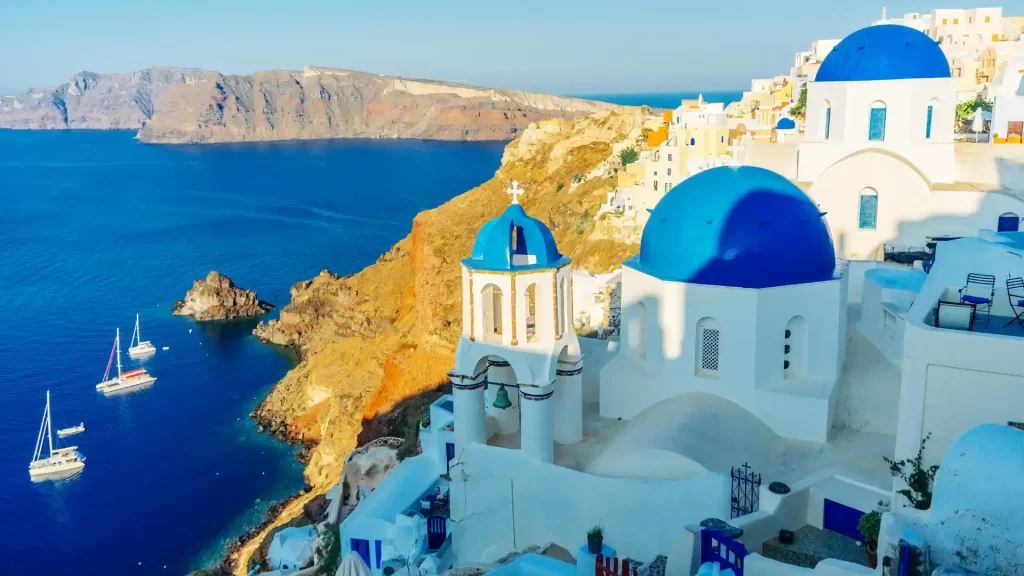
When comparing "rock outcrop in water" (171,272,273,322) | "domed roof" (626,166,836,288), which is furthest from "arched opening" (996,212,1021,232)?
"rock outcrop in water" (171,272,273,322)

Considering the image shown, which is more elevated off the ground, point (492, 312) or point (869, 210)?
point (869, 210)

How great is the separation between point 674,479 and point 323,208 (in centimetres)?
8470

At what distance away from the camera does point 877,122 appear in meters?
19.4

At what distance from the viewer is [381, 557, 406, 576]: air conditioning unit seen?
46.9ft

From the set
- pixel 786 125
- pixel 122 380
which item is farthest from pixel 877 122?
pixel 122 380

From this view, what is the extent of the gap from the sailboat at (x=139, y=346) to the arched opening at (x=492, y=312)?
3758 centimetres

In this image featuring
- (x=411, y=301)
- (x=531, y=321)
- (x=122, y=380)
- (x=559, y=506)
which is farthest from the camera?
(x=411, y=301)

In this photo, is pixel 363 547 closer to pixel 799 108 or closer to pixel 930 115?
pixel 930 115

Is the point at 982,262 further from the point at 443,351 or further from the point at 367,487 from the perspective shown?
the point at 443,351

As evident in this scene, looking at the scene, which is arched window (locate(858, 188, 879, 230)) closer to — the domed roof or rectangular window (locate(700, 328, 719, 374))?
the domed roof

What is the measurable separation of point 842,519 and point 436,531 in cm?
685

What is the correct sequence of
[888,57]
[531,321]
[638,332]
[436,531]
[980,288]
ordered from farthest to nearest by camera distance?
[888,57] → [436,531] → [638,332] → [531,321] → [980,288]

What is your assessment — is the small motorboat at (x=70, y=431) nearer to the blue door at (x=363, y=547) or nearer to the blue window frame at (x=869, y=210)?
the blue door at (x=363, y=547)

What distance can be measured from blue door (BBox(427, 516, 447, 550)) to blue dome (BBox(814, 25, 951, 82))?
13.7 metres
